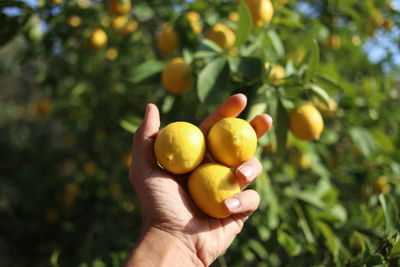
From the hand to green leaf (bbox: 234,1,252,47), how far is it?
348 mm

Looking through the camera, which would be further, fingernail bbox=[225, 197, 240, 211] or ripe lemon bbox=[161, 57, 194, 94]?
ripe lemon bbox=[161, 57, 194, 94]

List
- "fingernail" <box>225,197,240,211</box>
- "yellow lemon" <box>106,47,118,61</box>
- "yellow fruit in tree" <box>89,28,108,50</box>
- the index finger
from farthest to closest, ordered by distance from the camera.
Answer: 1. "yellow lemon" <box>106,47,118,61</box>
2. "yellow fruit in tree" <box>89,28,108,50</box>
3. the index finger
4. "fingernail" <box>225,197,240,211</box>

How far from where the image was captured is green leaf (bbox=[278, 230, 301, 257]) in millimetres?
1395

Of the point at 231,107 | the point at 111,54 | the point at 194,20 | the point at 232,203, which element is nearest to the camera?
the point at 232,203

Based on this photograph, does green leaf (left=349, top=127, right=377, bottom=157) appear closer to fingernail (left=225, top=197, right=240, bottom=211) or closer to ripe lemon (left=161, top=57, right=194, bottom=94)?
ripe lemon (left=161, top=57, right=194, bottom=94)

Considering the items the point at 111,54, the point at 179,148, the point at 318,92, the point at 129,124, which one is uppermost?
the point at 179,148

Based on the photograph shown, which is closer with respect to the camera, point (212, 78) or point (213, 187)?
point (213, 187)

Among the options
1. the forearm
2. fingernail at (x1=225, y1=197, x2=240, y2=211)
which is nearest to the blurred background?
fingernail at (x1=225, y1=197, x2=240, y2=211)

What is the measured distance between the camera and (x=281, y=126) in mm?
1349

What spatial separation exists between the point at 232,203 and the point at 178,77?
2.46 ft

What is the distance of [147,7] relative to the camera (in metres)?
2.09

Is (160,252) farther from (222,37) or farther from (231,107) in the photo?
(222,37)

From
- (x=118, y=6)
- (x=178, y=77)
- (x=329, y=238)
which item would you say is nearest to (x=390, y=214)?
(x=329, y=238)

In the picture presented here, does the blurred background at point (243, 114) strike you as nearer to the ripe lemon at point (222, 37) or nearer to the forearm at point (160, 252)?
the ripe lemon at point (222, 37)
